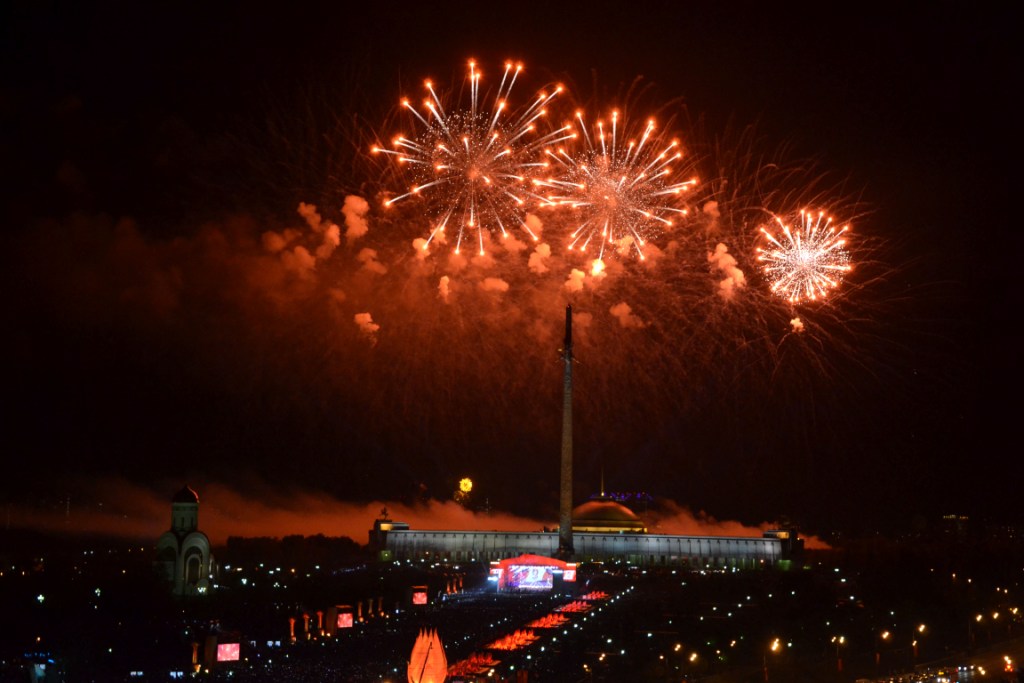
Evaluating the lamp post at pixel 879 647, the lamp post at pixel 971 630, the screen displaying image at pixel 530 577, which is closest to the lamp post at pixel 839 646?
the lamp post at pixel 879 647

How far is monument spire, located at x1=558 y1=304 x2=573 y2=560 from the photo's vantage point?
7244 centimetres

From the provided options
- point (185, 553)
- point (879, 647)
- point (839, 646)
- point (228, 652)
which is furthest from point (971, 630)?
point (185, 553)

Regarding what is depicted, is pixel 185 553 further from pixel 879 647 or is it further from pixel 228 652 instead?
pixel 879 647

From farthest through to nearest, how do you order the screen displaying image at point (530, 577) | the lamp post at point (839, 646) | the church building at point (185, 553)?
the church building at point (185, 553)
the screen displaying image at point (530, 577)
the lamp post at point (839, 646)

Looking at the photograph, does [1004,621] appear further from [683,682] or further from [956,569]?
[683,682]

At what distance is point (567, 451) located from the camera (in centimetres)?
7450

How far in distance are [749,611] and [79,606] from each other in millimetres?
29882

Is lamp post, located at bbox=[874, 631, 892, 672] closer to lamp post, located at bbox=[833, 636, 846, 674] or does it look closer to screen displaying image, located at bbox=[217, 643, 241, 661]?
lamp post, located at bbox=[833, 636, 846, 674]

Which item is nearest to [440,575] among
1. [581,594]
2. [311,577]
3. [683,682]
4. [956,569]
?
[311,577]

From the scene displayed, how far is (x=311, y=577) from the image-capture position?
67.9 meters

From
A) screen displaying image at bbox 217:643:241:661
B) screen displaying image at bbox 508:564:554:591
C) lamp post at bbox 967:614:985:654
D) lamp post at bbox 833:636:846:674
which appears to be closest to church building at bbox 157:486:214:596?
screen displaying image at bbox 508:564:554:591

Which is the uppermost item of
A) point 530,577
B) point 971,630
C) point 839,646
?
point 530,577

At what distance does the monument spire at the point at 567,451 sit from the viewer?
7244cm

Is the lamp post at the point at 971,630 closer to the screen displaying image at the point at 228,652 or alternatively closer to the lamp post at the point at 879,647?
the lamp post at the point at 879,647
